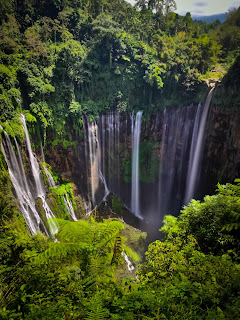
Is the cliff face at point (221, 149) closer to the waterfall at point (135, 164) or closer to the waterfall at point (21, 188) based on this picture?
the waterfall at point (135, 164)

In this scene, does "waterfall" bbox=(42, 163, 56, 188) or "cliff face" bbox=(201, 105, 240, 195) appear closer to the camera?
"waterfall" bbox=(42, 163, 56, 188)

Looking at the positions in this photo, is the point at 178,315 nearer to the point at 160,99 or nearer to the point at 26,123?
the point at 26,123

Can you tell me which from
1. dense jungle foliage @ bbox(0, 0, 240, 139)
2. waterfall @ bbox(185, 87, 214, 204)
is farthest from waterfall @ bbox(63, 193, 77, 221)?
waterfall @ bbox(185, 87, 214, 204)

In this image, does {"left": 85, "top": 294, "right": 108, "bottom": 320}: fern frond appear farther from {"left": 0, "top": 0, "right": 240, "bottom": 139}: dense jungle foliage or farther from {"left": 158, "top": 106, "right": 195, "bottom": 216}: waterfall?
{"left": 158, "top": 106, "right": 195, "bottom": 216}: waterfall

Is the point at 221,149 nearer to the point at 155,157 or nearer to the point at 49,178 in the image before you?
the point at 155,157

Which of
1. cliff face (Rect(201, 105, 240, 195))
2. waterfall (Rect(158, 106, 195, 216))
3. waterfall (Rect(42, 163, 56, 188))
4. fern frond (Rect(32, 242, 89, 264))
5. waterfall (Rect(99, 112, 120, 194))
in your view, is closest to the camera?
fern frond (Rect(32, 242, 89, 264))

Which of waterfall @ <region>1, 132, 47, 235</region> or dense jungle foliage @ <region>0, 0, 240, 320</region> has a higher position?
dense jungle foliage @ <region>0, 0, 240, 320</region>

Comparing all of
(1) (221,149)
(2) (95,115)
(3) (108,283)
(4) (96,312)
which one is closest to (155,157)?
(1) (221,149)

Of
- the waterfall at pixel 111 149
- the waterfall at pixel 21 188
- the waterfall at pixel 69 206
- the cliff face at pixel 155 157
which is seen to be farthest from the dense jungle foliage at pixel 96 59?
the waterfall at pixel 69 206
